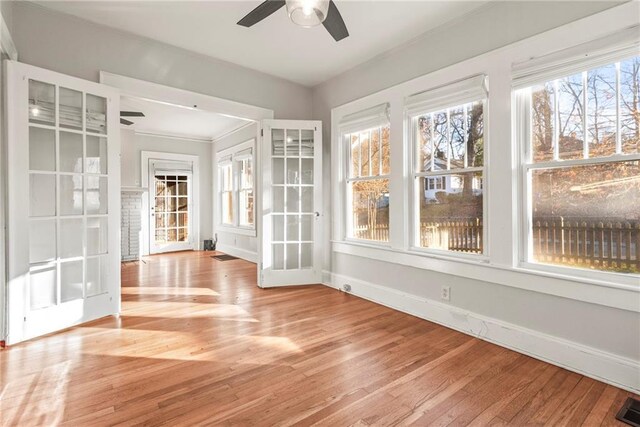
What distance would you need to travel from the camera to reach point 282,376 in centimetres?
204

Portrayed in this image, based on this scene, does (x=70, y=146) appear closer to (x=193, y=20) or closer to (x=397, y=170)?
(x=193, y=20)

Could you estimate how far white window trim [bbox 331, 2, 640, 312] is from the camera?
2.05 meters

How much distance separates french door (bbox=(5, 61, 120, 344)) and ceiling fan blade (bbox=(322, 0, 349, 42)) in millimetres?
2154

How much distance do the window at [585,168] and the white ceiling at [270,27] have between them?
106 centimetres

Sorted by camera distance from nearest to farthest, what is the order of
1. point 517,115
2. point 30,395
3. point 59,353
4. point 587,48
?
point 30,395 < point 587,48 < point 59,353 < point 517,115

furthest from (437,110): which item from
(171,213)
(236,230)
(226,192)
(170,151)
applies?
(171,213)

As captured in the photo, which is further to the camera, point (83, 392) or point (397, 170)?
point (397, 170)

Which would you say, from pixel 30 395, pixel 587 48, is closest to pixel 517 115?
pixel 587 48

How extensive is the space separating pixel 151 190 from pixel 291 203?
14.6 feet

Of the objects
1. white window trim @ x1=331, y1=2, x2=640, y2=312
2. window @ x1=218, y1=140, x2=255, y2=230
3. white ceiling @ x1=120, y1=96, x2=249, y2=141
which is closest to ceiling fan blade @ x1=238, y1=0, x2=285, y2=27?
white window trim @ x1=331, y1=2, x2=640, y2=312

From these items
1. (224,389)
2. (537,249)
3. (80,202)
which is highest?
(80,202)

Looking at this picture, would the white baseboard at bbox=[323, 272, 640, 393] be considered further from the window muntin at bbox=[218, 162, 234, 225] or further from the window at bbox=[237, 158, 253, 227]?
the window muntin at bbox=[218, 162, 234, 225]

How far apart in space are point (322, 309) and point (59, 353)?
7.11 feet

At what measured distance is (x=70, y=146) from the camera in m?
2.82
